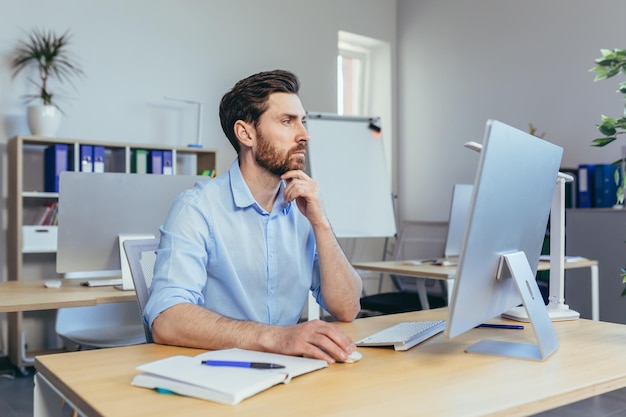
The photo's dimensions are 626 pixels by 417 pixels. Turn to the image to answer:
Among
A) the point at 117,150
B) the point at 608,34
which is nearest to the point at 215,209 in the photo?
the point at 117,150

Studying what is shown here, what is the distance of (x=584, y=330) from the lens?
154 cm

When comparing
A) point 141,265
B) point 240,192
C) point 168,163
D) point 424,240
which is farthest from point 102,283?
point 424,240

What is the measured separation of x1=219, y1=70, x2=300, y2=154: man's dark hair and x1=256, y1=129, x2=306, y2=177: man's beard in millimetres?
70

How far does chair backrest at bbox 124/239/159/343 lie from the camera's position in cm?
171

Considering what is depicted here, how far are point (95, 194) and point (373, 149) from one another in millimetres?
3061

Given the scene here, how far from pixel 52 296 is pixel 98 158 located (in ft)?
6.41

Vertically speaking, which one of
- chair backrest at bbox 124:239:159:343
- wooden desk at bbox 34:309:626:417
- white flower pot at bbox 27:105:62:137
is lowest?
wooden desk at bbox 34:309:626:417

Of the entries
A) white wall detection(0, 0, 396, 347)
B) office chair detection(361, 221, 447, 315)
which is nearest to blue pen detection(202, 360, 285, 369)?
office chair detection(361, 221, 447, 315)

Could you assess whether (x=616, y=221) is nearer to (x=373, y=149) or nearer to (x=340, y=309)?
(x=373, y=149)

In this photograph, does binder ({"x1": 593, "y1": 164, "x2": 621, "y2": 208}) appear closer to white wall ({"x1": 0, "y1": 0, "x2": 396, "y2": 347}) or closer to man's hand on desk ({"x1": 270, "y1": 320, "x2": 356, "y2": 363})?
white wall ({"x1": 0, "y1": 0, "x2": 396, "y2": 347})

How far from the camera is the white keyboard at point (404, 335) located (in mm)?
1284

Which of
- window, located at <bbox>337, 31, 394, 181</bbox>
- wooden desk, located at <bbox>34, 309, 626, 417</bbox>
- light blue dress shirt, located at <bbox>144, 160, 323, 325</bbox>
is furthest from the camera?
window, located at <bbox>337, 31, 394, 181</bbox>

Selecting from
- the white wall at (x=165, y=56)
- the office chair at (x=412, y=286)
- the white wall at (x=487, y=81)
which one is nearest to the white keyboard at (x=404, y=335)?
the office chair at (x=412, y=286)

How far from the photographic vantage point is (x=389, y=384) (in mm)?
1023
